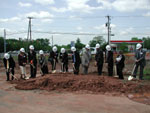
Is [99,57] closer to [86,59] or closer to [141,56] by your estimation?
[86,59]

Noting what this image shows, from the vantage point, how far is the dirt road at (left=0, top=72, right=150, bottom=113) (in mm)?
4707

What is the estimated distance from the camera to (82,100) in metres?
5.63

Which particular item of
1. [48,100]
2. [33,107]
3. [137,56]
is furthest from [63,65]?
[33,107]

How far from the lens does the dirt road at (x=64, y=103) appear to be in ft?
15.4

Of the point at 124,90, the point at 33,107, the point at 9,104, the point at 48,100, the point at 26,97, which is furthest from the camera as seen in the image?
the point at 124,90

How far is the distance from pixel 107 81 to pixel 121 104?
1981 millimetres

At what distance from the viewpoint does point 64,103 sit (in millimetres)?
5340

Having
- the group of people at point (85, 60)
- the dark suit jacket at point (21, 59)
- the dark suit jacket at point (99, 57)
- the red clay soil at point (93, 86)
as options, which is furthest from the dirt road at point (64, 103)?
the dark suit jacket at point (99, 57)

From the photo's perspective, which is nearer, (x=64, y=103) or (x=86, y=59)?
(x=64, y=103)

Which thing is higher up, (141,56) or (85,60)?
(141,56)

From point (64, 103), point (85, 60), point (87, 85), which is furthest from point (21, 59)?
point (64, 103)

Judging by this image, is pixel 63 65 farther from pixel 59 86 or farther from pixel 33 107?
pixel 33 107

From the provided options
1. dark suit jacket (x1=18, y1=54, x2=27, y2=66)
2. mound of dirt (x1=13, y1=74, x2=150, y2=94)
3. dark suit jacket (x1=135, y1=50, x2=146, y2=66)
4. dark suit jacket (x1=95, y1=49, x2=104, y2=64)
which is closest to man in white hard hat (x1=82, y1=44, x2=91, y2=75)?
dark suit jacket (x1=95, y1=49, x2=104, y2=64)

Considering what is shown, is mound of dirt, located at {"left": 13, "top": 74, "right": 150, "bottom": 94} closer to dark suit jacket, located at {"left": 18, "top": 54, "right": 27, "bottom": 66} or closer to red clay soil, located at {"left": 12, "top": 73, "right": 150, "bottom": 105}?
red clay soil, located at {"left": 12, "top": 73, "right": 150, "bottom": 105}
